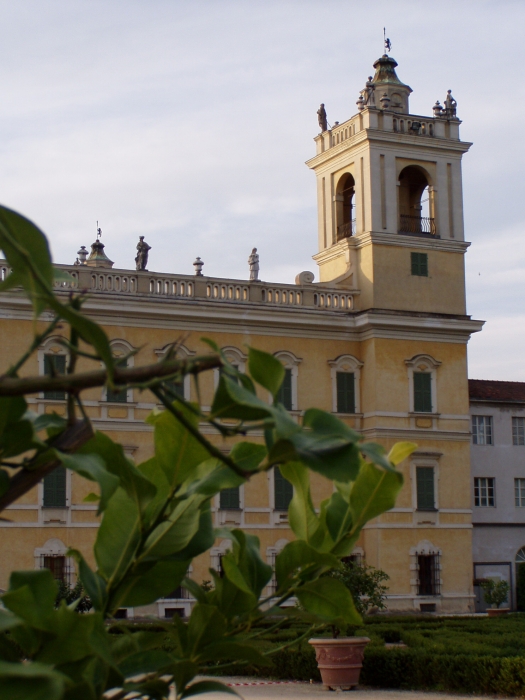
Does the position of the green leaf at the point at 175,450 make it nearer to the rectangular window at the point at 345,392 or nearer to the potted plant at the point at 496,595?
the potted plant at the point at 496,595

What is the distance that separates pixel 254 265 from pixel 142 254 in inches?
123

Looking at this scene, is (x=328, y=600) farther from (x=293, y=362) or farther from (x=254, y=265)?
(x=254, y=265)

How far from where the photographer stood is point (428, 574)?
93.0 ft

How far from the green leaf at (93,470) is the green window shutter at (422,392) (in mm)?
28031

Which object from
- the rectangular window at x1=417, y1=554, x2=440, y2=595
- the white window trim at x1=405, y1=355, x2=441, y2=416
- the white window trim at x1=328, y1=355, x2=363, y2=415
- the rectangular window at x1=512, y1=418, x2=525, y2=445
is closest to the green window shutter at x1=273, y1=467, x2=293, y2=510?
the white window trim at x1=328, y1=355, x2=363, y2=415

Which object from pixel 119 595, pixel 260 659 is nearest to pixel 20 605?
pixel 119 595

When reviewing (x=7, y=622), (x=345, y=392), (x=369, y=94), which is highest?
(x=369, y=94)

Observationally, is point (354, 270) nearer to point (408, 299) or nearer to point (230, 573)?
point (408, 299)

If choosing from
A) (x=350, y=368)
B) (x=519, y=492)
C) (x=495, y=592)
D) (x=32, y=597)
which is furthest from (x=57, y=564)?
(x=32, y=597)

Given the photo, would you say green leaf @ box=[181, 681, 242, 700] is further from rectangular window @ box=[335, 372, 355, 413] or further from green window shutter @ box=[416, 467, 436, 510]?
green window shutter @ box=[416, 467, 436, 510]

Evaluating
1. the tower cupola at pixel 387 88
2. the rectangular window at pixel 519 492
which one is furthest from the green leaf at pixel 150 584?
the rectangular window at pixel 519 492

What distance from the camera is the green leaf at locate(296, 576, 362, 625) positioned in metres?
1.41

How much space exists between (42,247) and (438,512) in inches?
1119

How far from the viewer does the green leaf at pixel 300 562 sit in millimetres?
1425
